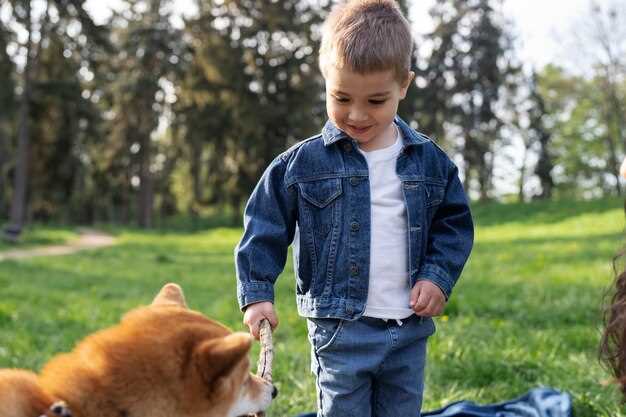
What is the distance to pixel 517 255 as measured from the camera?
492 inches

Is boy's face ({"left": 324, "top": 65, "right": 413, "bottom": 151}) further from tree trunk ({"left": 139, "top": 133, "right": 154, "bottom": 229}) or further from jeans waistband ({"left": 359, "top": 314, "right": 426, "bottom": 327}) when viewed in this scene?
tree trunk ({"left": 139, "top": 133, "right": 154, "bottom": 229})

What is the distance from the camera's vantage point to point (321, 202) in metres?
2.95

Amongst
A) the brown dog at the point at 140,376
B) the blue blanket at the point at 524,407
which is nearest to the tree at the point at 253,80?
the blue blanket at the point at 524,407

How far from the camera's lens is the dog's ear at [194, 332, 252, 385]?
82.3 inches

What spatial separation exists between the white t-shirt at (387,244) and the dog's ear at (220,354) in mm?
910

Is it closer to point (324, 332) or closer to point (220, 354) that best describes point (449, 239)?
point (324, 332)

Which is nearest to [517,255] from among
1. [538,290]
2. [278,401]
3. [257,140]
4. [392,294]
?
[538,290]

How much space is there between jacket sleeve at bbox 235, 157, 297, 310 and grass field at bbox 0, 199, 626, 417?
1.76m

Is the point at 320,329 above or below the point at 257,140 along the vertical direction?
below

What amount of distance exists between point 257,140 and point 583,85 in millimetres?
20367

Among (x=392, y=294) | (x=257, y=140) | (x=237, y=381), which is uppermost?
(x=257, y=140)

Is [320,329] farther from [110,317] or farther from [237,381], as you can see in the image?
[110,317]

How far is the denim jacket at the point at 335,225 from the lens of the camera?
292 cm

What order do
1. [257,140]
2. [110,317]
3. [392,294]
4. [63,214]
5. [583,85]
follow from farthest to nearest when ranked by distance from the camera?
[63,214] < [583,85] < [257,140] < [110,317] < [392,294]
